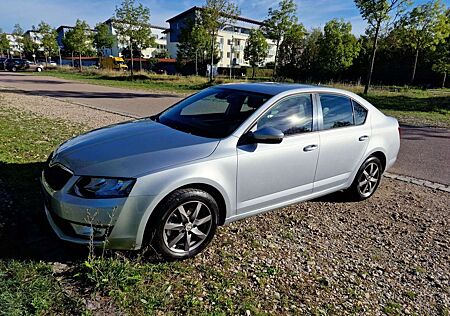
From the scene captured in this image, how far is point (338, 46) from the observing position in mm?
35656

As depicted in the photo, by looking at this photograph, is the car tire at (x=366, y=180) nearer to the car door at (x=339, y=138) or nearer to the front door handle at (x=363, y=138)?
the car door at (x=339, y=138)

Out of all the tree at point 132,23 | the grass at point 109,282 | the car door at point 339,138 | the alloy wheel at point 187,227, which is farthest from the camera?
the tree at point 132,23

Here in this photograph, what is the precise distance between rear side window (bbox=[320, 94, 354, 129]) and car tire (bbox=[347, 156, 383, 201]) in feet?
2.26

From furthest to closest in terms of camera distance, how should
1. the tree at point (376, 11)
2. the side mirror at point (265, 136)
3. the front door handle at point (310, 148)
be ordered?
1. the tree at point (376, 11)
2. the front door handle at point (310, 148)
3. the side mirror at point (265, 136)

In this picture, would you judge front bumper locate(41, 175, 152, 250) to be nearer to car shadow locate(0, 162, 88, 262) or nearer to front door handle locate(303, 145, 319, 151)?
car shadow locate(0, 162, 88, 262)

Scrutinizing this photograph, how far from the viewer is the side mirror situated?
3135 millimetres

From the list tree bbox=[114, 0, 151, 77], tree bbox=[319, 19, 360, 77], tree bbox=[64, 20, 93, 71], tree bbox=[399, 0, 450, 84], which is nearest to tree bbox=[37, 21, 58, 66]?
tree bbox=[64, 20, 93, 71]

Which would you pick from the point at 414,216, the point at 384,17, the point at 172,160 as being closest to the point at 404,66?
the point at 384,17

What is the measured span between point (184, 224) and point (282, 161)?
1.20 m

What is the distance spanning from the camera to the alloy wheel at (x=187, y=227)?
2877mm

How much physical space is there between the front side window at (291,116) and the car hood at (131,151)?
742 mm

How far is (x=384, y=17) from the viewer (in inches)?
741

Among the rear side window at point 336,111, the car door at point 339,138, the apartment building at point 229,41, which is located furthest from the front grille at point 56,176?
the apartment building at point 229,41

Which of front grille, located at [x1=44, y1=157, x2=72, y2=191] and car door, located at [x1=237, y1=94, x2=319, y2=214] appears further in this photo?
car door, located at [x1=237, y1=94, x2=319, y2=214]
